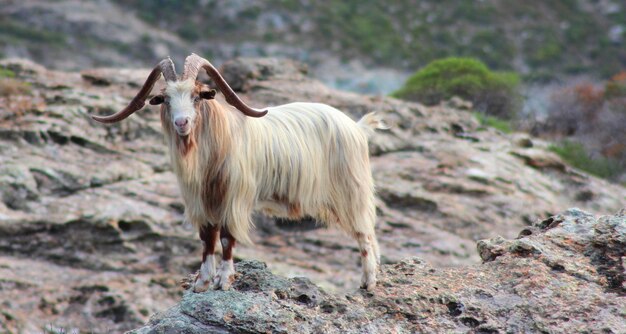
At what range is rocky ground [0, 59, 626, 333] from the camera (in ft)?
44.8

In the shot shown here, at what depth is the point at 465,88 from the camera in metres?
25.9

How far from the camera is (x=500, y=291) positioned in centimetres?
767

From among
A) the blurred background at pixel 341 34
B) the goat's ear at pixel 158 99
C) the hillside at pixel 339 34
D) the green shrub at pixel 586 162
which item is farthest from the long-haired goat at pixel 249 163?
the hillside at pixel 339 34

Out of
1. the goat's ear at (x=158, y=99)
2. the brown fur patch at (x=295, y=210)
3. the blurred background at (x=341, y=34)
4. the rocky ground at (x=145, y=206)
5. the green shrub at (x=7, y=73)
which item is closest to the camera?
the goat's ear at (x=158, y=99)

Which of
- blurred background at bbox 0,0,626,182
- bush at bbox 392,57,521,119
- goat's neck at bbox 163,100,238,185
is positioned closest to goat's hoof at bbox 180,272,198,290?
goat's neck at bbox 163,100,238,185

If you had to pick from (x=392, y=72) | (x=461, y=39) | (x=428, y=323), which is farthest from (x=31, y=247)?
(x=461, y=39)

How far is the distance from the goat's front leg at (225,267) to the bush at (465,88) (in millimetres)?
18342

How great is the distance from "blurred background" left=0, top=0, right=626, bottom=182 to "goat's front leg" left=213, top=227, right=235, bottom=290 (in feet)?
165

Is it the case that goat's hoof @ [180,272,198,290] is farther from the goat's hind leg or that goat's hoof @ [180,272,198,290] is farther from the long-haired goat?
the goat's hind leg

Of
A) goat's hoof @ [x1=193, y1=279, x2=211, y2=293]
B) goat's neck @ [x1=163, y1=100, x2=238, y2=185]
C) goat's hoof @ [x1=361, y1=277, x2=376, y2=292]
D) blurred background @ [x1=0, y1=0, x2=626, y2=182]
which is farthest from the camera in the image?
blurred background @ [x1=0, y1=0, x2=626, y2=182]

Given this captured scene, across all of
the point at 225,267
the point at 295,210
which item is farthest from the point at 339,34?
the point at 225,267

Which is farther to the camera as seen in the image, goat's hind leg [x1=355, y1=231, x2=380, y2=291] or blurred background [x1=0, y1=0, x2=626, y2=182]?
blurred background [x1=0, y1=0, x2=626, y2=182]

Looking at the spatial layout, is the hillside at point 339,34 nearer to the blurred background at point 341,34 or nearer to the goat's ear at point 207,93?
the blurred background at point 341,34

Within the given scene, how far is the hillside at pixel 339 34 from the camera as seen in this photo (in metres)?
64.8
